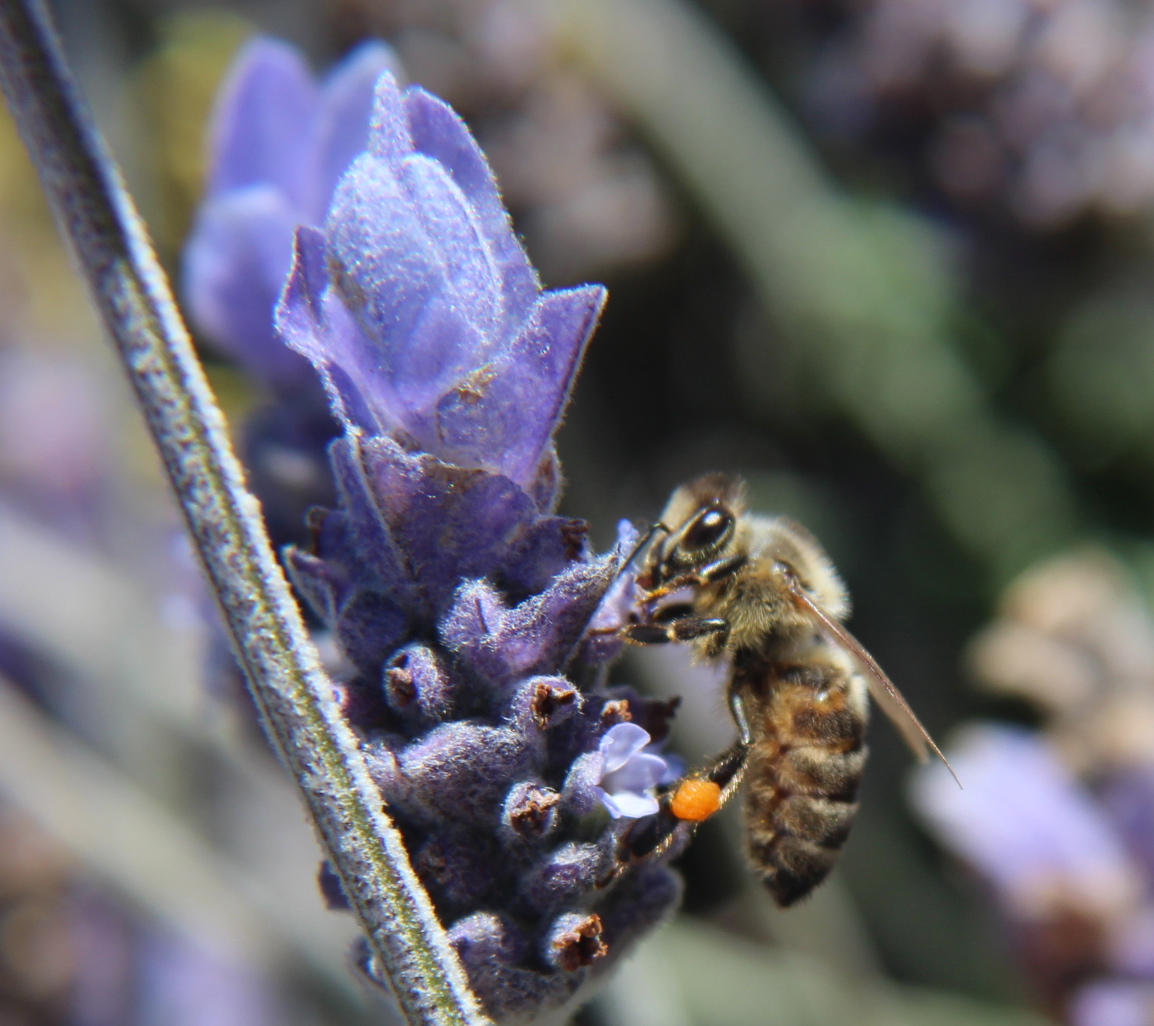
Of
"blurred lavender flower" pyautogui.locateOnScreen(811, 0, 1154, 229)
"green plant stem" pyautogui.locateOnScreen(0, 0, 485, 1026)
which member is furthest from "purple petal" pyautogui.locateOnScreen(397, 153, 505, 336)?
"blurred lavender flower" pyautogui.locateOnScreen(811, 0, 1154, 229)

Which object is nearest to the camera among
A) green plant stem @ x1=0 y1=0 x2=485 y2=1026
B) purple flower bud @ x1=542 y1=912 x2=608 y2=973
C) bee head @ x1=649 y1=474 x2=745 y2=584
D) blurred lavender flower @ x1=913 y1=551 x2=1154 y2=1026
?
green plant stem @ x1=0 y1=0 x2=485 y2=1026

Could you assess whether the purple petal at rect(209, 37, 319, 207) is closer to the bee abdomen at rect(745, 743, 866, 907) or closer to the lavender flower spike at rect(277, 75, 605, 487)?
the lavender flower spike at rect(277, 75, 605, 487)

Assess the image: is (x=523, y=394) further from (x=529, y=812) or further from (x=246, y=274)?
(x=246, y=274)

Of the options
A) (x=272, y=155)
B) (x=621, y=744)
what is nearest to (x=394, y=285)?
(x=621, y=744)

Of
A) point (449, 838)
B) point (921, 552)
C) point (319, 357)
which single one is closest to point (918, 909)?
point (921, 552)

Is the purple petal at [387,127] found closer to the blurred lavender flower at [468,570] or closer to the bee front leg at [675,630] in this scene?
the blurred lavender flower at [468,570]

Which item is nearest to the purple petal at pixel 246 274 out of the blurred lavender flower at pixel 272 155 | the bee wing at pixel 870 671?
the blurred lavender flower at pixel 272 155
